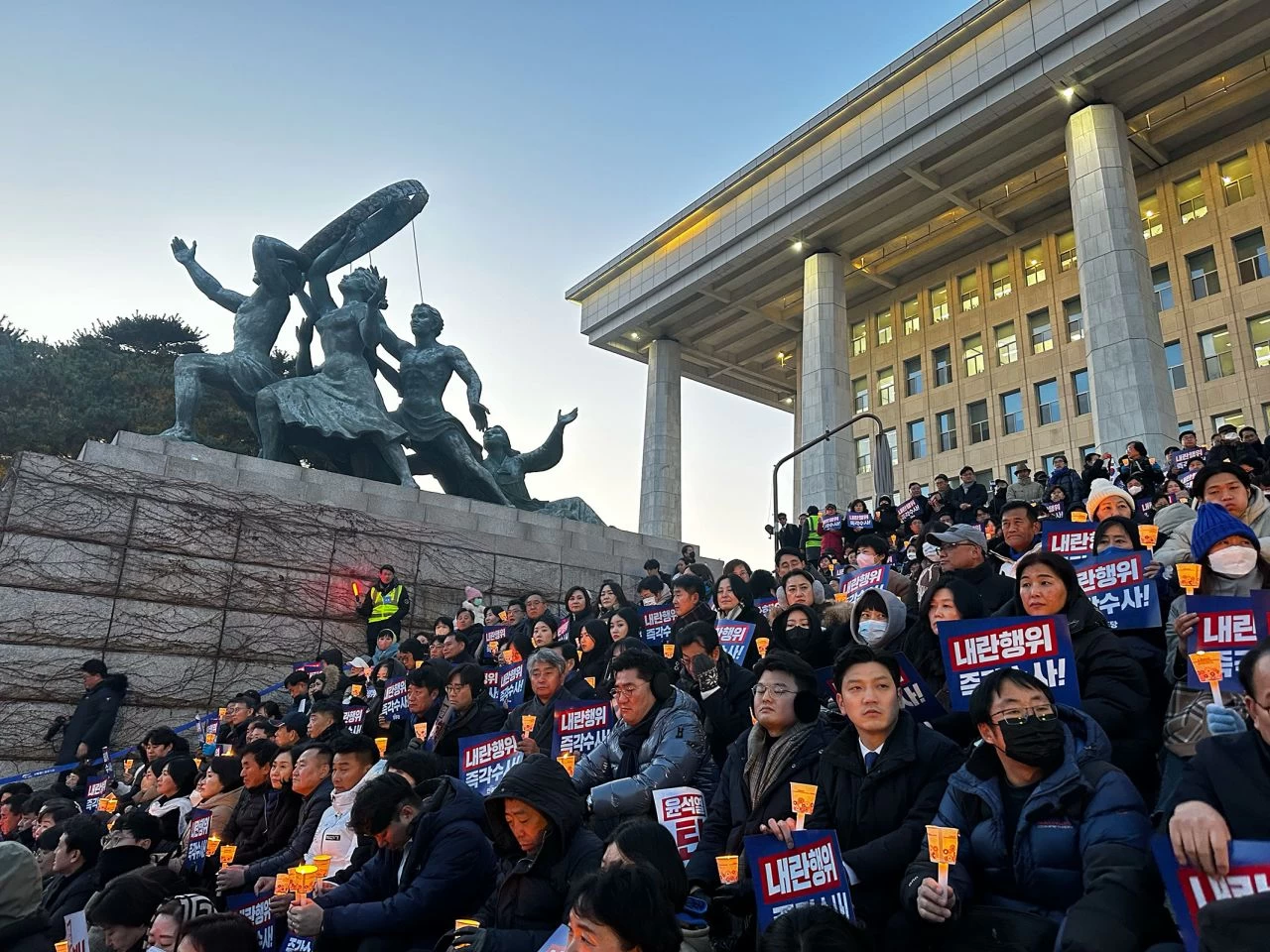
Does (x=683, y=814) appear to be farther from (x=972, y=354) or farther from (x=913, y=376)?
(x=913, y=376)

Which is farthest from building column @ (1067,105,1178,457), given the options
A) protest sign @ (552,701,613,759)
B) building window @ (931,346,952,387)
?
protest sign @ (552,701,613,759)

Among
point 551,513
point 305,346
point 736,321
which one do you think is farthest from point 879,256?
point 305,346

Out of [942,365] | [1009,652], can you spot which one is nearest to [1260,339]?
[942,365]

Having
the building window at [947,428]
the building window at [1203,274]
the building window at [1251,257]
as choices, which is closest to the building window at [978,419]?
the building window at [947,428]

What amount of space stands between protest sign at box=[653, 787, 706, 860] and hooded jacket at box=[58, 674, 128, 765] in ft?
29.2

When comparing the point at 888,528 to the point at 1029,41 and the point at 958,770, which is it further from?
the point at 1029,41

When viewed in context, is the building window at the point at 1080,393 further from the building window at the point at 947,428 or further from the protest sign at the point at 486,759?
the protest sign at the point at 486,759

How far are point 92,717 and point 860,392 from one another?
3356 centimetres

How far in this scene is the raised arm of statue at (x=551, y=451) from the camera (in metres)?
18.9

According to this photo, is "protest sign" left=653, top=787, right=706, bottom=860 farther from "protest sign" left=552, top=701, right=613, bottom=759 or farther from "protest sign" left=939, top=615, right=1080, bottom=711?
"protest sign" left=939, top=615, right=1080, bottom=711

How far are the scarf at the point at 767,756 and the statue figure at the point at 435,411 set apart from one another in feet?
46.4

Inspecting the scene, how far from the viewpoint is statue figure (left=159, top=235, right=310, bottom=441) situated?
15.2 m

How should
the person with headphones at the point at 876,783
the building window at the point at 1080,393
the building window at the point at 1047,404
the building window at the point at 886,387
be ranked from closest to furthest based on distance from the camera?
1. the person with headphones at the point at 876,783
2. the building window at the point at 1080,393
3. the building window at the point at 1047,404
4. the building window at the point at 886,387

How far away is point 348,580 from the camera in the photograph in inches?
556
